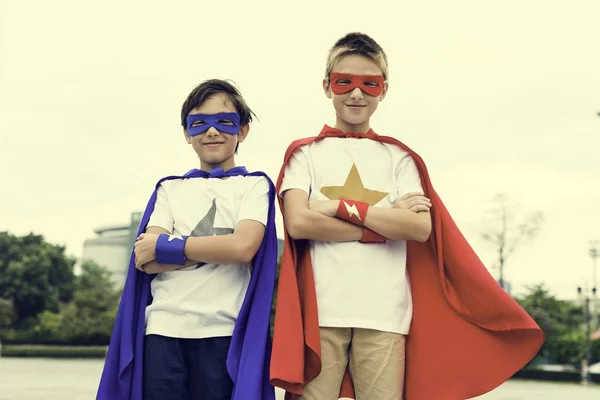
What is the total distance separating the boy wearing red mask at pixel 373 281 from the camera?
3277 millimetres

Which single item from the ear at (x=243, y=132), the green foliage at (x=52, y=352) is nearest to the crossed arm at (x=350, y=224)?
the ear at (x=243, y=132)

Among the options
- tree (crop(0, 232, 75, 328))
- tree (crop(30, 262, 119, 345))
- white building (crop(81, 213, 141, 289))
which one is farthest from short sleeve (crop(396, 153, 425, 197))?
white building (crop(81, 213, 141, 289))

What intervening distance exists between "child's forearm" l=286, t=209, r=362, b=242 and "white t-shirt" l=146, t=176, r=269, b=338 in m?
0.18

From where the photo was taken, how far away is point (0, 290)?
49625 millimetres

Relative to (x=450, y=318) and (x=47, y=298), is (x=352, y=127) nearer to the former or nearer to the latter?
(x=450, y=318)

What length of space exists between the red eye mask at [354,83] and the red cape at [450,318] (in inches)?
8.4

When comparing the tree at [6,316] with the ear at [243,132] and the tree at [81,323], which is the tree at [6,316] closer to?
the tree at [81,323]

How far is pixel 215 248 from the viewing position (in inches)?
127

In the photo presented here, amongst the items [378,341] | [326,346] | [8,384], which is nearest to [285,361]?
[326,346]

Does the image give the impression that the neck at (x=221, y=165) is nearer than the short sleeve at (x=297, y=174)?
No

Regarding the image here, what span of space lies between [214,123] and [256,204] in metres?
0.45

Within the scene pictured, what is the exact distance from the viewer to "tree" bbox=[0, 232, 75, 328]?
4931cm

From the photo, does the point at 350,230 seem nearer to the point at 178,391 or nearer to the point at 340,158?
the point at 340,158

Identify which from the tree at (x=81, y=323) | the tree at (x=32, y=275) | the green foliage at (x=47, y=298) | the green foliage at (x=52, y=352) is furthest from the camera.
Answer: the tree at (x=32, y=275)
